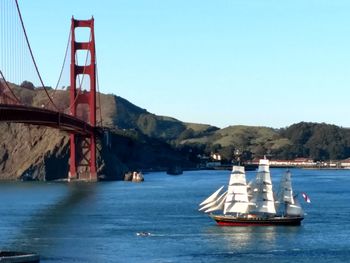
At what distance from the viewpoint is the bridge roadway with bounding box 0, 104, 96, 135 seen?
4694cm

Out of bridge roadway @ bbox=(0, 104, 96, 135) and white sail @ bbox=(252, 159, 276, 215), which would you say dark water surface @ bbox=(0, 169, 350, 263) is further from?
bridge roadway @ bbox=(0, 104, 96, 135)

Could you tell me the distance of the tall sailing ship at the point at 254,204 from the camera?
43.1 m

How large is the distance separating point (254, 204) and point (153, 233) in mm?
6419

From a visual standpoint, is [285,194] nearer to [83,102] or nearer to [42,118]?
[42,118]

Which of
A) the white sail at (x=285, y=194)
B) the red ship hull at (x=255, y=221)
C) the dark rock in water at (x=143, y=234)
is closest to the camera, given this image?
the dark rock in water at (x=143, y=234)

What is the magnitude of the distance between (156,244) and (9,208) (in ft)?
59.0

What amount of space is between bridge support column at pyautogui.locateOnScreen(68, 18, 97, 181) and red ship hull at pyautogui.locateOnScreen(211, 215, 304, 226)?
35342 mm

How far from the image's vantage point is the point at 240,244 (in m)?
36.2

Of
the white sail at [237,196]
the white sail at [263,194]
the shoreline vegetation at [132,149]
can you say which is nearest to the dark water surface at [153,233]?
the white sail at [237,196]

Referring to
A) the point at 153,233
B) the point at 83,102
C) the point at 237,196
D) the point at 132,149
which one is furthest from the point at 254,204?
the point at 132,149

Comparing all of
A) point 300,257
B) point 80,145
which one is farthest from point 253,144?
point 300,257

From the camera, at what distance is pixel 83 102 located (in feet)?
264

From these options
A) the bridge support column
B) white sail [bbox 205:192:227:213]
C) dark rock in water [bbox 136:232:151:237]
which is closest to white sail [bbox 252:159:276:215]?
white sail [bbox 205:192:227:213]

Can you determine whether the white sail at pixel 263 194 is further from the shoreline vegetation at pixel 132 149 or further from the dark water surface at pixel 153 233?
the shoreline vegetation at pixel 132 149
